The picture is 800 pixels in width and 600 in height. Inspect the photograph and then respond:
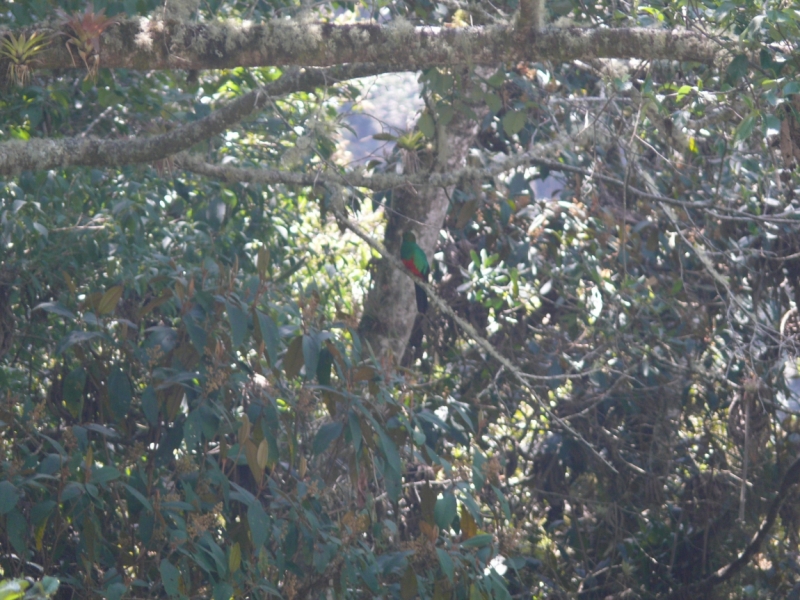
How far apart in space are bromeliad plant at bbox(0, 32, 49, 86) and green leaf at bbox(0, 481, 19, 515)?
107 cm

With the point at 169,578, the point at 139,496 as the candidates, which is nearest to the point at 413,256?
the point at 139,496

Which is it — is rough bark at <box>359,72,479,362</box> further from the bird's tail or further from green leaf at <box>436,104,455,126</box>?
green leaf at <box>436,104,455,126</box>

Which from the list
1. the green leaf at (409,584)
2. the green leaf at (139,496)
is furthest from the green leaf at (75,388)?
the green leaf at (409,584)

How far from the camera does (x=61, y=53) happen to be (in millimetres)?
2205

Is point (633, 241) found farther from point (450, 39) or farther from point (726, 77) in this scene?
point (450, 39)

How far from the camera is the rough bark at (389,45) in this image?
236 cm

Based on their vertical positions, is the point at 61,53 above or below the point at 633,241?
above

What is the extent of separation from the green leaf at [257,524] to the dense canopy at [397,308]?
0.03 ft

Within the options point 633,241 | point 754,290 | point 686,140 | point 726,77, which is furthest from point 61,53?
point 754,290

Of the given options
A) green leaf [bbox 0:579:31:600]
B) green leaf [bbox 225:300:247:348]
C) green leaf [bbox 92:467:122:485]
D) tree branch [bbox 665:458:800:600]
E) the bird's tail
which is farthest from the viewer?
the bird's tail

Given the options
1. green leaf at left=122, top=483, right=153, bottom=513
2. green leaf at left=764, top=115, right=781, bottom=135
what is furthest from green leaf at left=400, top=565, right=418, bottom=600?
green leaf at left=764, top=115, right=781, bottom=135

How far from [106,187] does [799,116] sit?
2.95m

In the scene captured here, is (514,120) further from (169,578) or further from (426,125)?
(169,578)

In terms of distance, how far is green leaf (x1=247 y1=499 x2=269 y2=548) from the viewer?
2.21 meters
